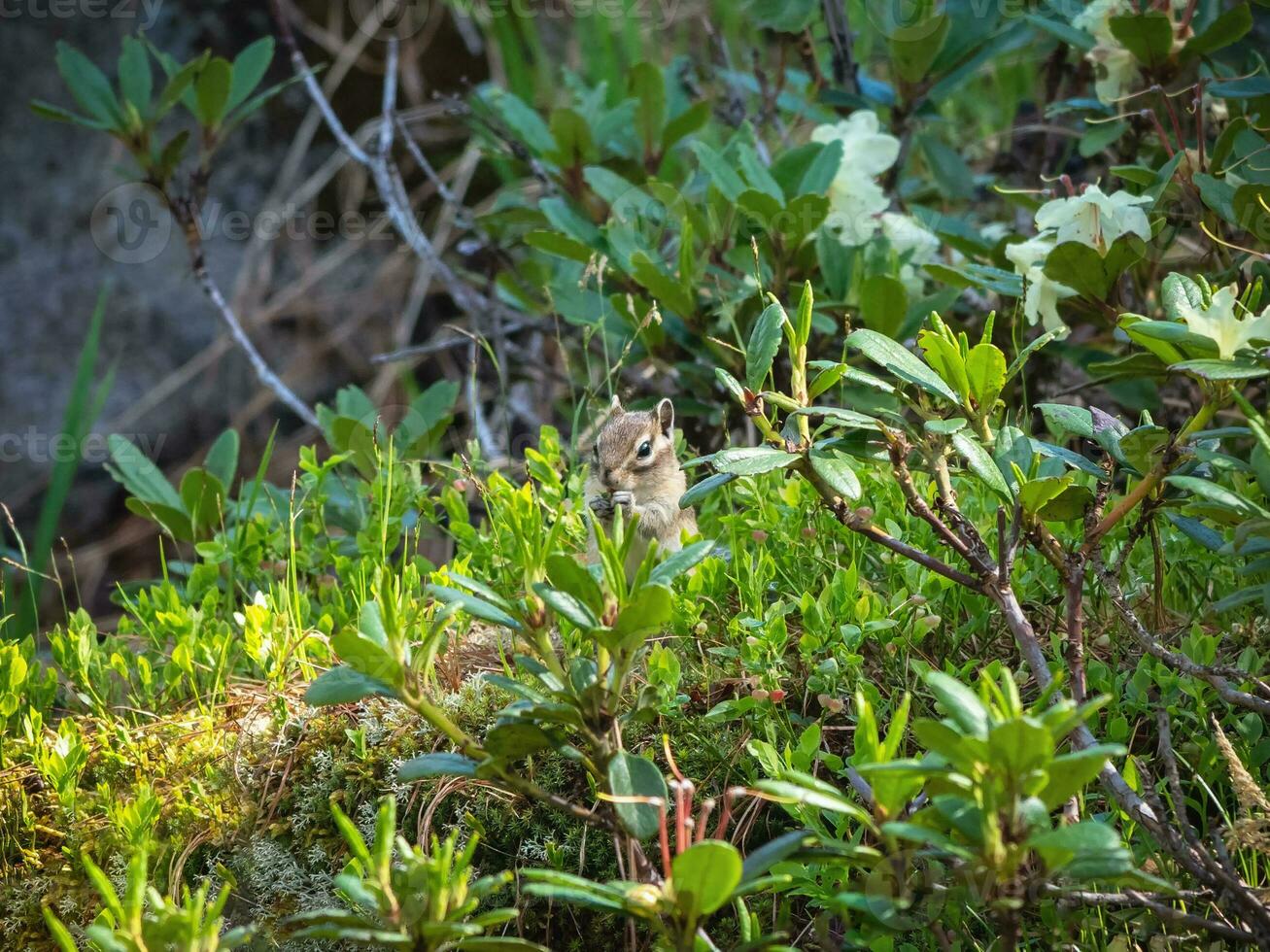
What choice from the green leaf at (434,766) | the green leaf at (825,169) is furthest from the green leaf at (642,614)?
the green leaf at (825,169)

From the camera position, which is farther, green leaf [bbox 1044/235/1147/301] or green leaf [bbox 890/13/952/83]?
green leaf [bbox 890/13/952/83]

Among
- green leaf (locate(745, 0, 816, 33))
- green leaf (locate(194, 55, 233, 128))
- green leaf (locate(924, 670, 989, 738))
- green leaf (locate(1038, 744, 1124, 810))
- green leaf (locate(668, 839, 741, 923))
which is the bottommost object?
green leaf (locate(668, 839, 741, 923))

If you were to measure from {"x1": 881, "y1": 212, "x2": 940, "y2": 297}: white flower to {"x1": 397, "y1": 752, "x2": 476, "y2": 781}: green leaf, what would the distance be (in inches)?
64.2

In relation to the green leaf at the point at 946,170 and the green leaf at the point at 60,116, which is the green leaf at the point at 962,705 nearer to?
the green leaf at the point at 946,170

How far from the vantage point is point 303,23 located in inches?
210

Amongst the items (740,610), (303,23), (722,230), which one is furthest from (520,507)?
(303,23)

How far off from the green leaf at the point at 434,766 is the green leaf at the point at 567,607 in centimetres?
23

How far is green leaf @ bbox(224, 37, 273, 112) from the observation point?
122 inches

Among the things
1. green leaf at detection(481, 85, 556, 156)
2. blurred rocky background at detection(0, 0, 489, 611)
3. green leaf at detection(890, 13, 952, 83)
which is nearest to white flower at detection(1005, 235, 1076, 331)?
green leaf at detection(890, 13, 952, 83)

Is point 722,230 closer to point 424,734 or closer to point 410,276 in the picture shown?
point 424,734

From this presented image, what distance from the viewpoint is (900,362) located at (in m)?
1.64

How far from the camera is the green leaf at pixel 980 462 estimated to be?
155 centimetres

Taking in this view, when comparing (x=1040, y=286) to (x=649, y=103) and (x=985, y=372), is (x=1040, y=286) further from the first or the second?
(x=649, y=103)

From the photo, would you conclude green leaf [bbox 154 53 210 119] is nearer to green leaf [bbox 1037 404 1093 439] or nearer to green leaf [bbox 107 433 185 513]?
green leaf [bbox 107 433 185 513]
